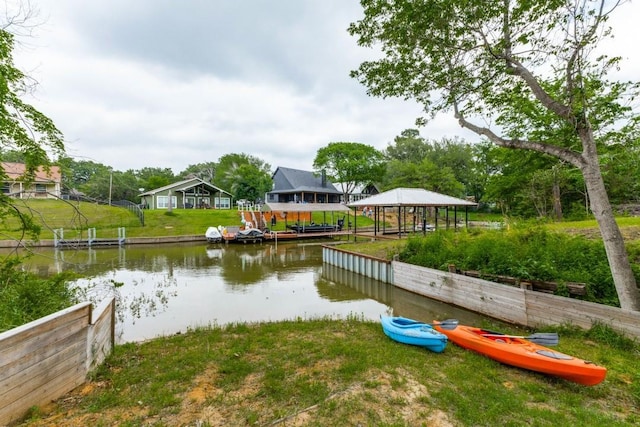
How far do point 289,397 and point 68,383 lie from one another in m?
2.47

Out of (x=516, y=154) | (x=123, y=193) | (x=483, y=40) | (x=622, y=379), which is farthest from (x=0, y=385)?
(x=123, y=193)

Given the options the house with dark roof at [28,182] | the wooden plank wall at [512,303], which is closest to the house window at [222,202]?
the wooden plank wall at [512,303]

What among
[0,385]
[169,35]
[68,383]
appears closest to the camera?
[0,385]

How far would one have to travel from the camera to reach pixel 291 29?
9656 millimetres

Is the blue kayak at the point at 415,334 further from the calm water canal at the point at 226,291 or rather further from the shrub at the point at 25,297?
the shrub at the point at 25,297

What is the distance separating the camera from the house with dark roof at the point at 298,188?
3619cm

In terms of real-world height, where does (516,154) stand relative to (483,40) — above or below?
below

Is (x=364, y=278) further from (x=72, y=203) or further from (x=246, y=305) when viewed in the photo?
(x=72, y=203)

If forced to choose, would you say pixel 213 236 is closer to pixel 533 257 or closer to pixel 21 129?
pixel 21 129

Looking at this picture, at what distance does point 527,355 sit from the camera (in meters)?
3.75

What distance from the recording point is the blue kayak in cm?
440

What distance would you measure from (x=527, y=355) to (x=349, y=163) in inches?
1320

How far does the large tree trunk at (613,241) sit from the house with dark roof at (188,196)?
113 ft

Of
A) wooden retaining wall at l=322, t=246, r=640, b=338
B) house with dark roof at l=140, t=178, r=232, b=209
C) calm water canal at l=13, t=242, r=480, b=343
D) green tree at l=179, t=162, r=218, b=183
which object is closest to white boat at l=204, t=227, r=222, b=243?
calm water canal at l=13, t=242, r=480, b=343
